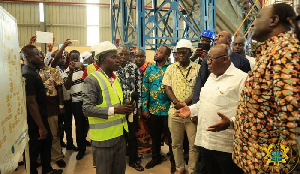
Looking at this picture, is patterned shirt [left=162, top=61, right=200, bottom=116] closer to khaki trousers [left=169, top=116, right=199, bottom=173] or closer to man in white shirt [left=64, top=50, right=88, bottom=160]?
khaki trousers [left=169, top=116, right=199, bottom=173]

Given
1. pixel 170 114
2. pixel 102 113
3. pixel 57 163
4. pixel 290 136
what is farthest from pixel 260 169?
pixel 57 163

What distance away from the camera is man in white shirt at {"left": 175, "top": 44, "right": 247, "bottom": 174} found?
7.70ft

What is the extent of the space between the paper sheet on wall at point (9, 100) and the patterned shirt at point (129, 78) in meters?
1.75

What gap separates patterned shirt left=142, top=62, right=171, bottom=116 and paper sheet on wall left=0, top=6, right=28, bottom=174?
220 centimetres

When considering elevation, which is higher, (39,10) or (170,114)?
(39,10)

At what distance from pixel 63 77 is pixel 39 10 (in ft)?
44.8

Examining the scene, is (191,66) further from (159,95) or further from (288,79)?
(288,79)

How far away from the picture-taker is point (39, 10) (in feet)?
53.4

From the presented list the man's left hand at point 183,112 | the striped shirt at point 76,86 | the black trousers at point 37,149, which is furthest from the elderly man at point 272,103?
the striped shirt at point 76,86

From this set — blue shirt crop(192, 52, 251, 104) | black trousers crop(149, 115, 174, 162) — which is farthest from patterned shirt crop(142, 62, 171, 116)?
blue shirt crop(192, 52, 251, 104)

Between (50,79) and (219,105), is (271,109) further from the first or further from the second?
(50,79)

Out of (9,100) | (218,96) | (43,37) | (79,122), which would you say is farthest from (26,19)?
(218,96)

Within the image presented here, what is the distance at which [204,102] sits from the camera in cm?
257

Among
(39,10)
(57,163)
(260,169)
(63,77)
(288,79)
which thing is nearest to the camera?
(288,79)
